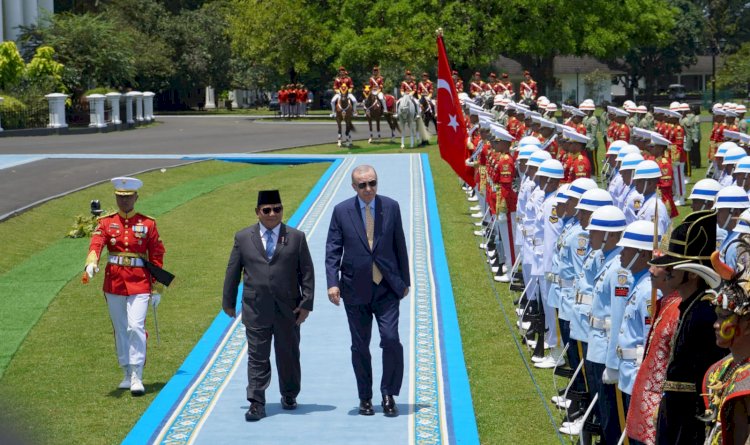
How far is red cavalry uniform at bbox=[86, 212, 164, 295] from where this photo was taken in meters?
11.5

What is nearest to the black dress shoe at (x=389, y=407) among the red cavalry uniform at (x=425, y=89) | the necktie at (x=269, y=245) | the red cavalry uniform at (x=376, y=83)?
the necktie at (x=269, y=245)

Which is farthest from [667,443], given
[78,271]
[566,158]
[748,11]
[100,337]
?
[748,11]

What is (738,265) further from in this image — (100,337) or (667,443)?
(100,337)

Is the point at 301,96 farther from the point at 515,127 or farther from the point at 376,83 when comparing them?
the point at 515,127

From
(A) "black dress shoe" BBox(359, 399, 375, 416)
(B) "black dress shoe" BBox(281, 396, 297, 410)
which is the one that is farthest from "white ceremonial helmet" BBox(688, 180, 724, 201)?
(B) "black dress shoe" BBox(281, 396, 297, 410)

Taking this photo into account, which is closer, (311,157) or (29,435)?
(29,435)

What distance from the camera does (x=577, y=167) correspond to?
16.6m

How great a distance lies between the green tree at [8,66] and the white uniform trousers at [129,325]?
133 feet

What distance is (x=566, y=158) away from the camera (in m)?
17.3

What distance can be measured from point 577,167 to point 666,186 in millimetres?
1553

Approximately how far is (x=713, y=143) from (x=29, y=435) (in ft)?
60.4

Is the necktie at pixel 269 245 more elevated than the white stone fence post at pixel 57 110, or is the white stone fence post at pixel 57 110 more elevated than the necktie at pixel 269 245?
the white stone fence post at pixel 57 110

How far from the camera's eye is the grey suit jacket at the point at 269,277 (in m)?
10.4

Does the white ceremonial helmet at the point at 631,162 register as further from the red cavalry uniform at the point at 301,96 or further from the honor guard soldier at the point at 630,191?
the red cavalry uniform at the point at 301,96
